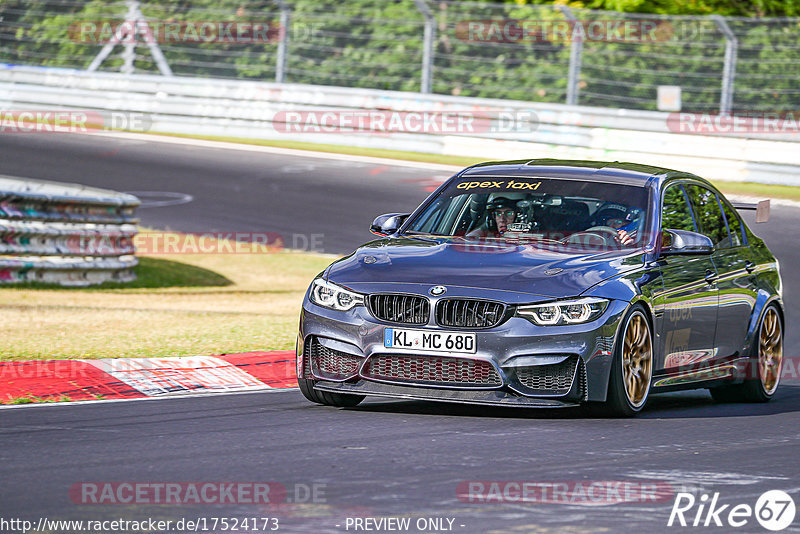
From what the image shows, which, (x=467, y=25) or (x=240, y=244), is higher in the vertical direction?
(x=467, y=25)

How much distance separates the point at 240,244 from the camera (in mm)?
17984

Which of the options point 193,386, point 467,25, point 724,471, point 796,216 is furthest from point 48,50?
point 724,471

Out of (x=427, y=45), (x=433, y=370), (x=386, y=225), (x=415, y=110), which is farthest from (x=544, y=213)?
(x=427, y=45)

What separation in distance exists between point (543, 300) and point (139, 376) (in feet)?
9.79

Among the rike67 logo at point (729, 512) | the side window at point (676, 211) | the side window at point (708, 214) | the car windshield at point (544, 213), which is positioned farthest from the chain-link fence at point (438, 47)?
the rike67 logo at point (729, 512)

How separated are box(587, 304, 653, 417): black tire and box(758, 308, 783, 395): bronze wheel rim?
6.21 feet

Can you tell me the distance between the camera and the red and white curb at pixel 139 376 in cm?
891

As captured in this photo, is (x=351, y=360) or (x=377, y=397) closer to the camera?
(x=351, y=360)

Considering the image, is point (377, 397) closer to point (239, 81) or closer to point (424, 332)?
point (424, 332)

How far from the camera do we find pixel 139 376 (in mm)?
9422

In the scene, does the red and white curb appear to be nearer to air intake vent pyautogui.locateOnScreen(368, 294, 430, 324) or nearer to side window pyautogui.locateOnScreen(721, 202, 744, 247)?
air intake vent pyautogui.locateOnScreen(368, 294, 430, 324)

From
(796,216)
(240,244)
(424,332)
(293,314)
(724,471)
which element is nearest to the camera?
(724,471)

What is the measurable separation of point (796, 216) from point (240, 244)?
738 cm

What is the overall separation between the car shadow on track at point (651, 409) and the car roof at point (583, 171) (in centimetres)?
148
